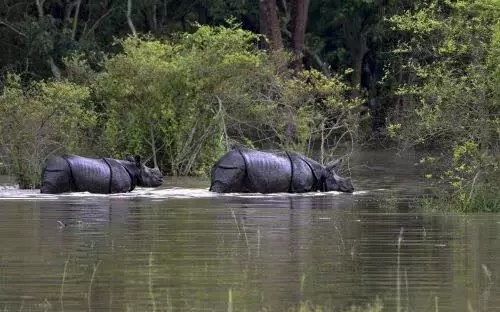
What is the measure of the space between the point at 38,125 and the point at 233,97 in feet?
18.4

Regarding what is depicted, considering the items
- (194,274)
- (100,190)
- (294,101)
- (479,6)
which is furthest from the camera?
(294,101)

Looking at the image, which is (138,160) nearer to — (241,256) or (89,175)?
(89,175)

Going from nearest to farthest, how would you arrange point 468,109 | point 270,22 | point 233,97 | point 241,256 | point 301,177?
point 241,256, point 468,109, point 301,177, point 233,97, point 270,22

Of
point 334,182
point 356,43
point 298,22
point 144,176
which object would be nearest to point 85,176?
point 144,176

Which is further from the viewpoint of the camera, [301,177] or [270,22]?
[270,22]

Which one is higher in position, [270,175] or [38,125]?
[38,125]

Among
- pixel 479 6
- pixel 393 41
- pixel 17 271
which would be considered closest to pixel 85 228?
pixel 17 271

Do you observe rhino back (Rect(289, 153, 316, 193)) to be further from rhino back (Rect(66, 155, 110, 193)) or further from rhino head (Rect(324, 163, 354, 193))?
rhino back (Rect(66, 155, 110, 193))

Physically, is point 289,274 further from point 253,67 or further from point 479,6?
point 253,67

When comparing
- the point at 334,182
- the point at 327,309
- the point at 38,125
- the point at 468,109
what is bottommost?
the point at 334,182

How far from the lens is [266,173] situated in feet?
89.2

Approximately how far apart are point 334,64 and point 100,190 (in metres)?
38.0

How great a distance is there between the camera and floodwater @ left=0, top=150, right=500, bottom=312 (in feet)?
37.9

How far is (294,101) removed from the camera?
3309 cm
